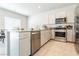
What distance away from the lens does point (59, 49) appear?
163 cm

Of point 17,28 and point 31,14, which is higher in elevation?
point 31,14

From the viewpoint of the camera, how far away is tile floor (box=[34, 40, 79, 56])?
1.56 meters

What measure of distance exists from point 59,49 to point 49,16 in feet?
2.28

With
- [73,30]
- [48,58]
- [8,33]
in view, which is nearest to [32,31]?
[8,33]

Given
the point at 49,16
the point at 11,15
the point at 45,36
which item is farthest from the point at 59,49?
the point at 11,15

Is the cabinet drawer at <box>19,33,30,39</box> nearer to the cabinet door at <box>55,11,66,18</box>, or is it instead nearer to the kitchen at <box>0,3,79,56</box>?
the kitchen at <box>0,3,79,56</box>

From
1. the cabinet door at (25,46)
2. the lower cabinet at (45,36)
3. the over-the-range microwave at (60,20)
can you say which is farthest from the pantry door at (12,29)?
the over-the-range microwave at (60,20)

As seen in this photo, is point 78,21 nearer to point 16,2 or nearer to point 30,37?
point 30,37

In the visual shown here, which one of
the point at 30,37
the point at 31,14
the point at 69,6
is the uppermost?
the point at 69,6

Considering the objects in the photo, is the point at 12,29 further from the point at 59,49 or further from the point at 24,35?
the point at 59,49

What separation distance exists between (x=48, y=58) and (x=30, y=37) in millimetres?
651

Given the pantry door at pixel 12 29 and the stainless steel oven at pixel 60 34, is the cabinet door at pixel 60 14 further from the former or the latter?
the pantry door at pixel 12 29

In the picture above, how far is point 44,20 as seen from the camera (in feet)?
5.51

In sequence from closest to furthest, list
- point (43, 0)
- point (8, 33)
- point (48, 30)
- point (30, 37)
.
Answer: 1. point (43, 0)
2. point (8, 33)
3. point (48, 30)
4. point (30, 37)
